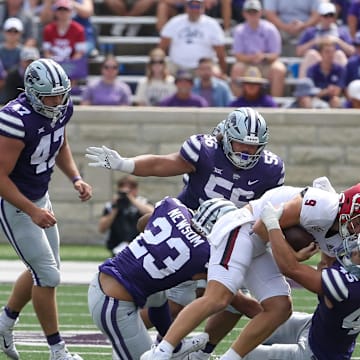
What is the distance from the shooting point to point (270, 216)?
19.6ft

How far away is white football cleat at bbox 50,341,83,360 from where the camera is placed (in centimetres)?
690

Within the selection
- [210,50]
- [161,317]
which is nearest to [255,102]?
[210,50]

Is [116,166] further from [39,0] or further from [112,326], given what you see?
[39,0]

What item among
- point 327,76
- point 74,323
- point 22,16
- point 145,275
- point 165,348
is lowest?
point 74,323

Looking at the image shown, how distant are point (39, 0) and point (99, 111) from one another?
314 cm

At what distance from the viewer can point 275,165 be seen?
23.7 feet

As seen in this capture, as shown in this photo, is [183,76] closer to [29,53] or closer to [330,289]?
[29,53]

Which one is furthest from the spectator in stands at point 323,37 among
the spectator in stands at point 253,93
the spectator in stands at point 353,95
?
the spectator in stands at point 253,93

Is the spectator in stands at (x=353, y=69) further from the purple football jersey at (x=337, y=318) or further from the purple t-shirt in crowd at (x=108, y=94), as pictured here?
the purple football jersey at (x=337, y=318)

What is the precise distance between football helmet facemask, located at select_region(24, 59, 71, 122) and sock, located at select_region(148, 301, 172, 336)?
125 centimetres

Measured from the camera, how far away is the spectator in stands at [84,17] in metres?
14.8

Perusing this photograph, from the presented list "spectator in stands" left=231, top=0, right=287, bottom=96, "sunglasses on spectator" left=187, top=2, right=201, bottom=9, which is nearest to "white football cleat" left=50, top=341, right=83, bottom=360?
"spectator in stands" left=231, top=0, right=287, bottom=96

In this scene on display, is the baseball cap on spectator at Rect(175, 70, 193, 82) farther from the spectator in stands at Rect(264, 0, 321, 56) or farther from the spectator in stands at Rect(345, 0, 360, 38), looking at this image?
the spectator in stands at Rect(345, 0, 360, 38)

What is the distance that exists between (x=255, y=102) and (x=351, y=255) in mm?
7431
